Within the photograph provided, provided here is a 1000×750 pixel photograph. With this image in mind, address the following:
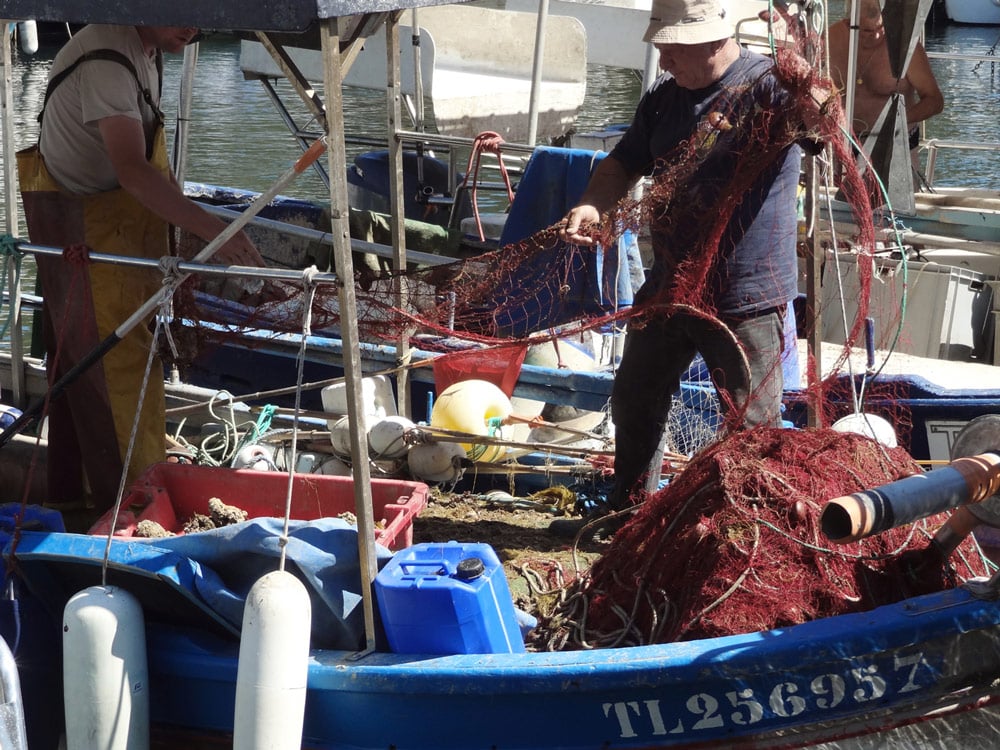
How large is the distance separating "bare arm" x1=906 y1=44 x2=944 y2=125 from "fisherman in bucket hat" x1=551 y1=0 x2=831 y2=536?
208 inches

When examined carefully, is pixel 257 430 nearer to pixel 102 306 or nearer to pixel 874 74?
pixel 102 306

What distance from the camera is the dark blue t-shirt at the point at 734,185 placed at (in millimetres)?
4066

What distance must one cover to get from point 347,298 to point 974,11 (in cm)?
3807

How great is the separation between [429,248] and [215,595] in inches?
189

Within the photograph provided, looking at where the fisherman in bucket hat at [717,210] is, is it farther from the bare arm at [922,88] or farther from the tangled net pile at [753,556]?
the bare arm at [922,88]

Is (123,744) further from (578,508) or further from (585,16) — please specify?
(585,16)

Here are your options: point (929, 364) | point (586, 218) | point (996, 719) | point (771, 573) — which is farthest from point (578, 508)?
point (929, 364)

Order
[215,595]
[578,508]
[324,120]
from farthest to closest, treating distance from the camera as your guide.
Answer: [578,508] < [215,595] < [324,120]

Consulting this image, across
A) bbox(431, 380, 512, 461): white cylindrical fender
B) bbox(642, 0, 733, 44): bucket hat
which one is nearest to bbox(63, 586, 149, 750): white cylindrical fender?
bbox(431, 380, 512, 461): white cylindrical fender

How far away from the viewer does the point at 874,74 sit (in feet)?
28.3

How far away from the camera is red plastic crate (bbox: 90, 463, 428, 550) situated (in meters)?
4.24

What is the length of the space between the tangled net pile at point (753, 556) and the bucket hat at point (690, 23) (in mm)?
1389

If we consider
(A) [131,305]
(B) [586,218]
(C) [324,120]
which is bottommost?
(A) [131,305]

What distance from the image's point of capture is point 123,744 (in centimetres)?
349
